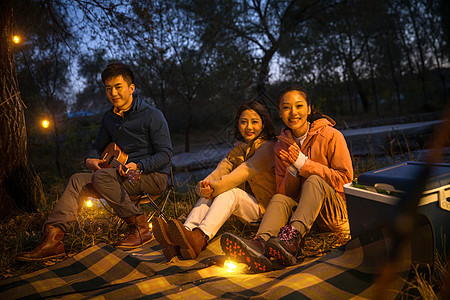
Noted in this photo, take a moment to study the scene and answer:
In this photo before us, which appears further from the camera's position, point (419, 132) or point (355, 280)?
point (419, 132)

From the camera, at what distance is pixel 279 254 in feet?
7.00

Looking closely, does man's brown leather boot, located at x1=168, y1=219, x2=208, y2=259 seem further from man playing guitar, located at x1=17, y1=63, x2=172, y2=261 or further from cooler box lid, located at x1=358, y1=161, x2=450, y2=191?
cooler box lid, located at x1=358, y1=161, x2=450, y2=191

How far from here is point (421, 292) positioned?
151cm

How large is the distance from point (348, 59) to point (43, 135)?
43.4 ft

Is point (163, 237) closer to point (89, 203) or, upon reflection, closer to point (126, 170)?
point (126, 170)

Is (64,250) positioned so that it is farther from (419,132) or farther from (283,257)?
(419,132)

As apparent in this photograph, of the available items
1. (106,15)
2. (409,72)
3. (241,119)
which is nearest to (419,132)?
(241,119)

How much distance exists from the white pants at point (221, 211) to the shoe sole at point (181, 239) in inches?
5.5

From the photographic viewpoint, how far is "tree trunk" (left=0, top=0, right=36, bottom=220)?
3.72 metres

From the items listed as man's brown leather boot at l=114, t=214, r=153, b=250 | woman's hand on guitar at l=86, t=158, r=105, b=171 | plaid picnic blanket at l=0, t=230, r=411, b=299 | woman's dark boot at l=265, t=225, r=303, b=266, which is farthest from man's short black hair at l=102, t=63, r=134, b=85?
woman's dark boot at l=265, t=225, r=303, b=266

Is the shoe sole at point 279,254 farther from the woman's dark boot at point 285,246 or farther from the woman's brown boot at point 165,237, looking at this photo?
the woman's brown boot at point 165,237

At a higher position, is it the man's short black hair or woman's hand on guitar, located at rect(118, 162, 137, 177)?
the man's short black hair

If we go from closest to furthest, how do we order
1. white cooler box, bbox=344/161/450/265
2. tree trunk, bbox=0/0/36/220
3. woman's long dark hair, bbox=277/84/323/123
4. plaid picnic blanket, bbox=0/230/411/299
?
white cooler box, bbox=344/161/450/265
plaid picnic blanket, bbox=0/230/411/299
woman's long dark hair, bbox=277/84/323/123
tree trunk, bbox=0/0/36/220

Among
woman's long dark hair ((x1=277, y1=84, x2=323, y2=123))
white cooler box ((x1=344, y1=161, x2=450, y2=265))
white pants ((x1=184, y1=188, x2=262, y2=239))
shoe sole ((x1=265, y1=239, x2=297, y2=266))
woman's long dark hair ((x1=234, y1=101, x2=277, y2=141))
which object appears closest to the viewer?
white cooler box ((x1=344, y1=161, x2=450, y2=265))
